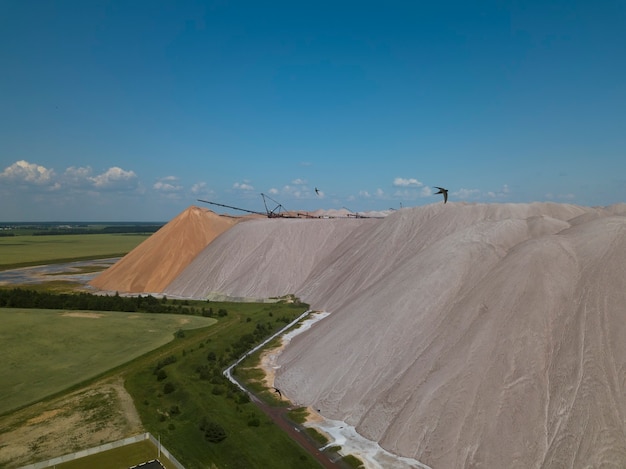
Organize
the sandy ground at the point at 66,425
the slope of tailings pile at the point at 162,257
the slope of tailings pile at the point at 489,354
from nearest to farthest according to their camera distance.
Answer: the slope of tailings pile at the point at 489,354, the sandy ground at the point at 66,425, the slope of tailings pile at the point at 162,257

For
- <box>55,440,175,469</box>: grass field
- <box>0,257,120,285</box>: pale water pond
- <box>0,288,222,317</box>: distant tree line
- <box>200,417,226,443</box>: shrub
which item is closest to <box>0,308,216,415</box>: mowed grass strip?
<box>0,288,222,317</box>: distant tree line

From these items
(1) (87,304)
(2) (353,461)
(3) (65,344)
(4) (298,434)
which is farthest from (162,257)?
(2) (353,461)

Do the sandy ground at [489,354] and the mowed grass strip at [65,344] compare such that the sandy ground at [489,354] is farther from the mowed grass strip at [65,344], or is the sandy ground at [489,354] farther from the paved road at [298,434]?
the mowed grass strip at [65,344]

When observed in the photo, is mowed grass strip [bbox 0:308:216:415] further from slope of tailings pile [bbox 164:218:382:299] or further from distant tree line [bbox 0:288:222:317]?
slope of tailings pile [bbox 164:218:382:299]

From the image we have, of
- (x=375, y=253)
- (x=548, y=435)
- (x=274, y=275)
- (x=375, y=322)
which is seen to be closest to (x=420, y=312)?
(x=375, y=322)

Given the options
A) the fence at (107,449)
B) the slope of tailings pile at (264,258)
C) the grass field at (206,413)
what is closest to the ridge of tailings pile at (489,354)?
the grass field at (206,413)

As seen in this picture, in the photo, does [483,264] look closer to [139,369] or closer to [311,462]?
[311,462]
